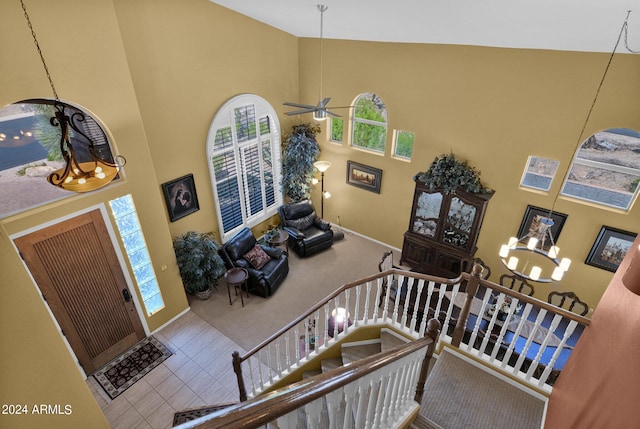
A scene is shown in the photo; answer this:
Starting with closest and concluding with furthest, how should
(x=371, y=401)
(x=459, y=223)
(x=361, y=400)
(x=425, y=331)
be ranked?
1. (x=361, y=400)
2. (x=371, y=401)
3. (x=425, y=331)
4. (x=459, y=223)

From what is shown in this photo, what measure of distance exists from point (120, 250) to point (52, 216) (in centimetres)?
104

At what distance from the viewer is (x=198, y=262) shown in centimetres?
621

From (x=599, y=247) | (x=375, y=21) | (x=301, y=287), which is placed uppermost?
(x=375, y=21)

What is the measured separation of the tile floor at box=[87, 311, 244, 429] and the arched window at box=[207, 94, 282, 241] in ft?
7.87

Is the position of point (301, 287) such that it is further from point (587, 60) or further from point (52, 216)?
point (587, 60)

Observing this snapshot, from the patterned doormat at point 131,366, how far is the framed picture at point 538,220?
645 centimetres

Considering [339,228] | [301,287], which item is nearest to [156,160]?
[301,287]

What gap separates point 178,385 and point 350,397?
14.3 ft

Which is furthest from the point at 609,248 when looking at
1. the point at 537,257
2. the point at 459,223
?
the point at 459,223

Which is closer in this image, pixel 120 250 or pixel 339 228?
pixel 120 250

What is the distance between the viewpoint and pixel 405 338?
13.7ft

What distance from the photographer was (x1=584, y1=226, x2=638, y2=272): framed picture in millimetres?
5351

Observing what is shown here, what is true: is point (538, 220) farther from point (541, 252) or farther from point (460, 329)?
point (460, 329)

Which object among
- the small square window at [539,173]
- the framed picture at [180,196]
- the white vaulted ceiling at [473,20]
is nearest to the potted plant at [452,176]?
the small square window at [539,173]
